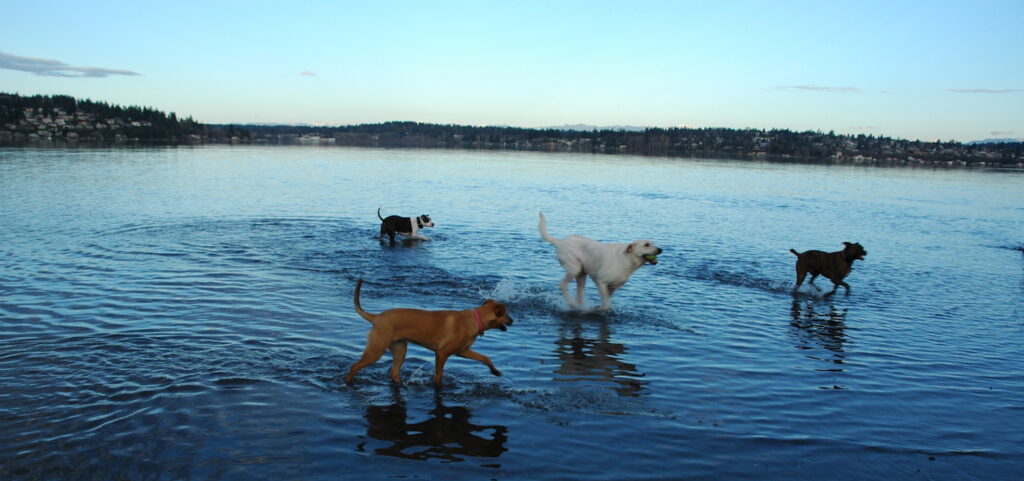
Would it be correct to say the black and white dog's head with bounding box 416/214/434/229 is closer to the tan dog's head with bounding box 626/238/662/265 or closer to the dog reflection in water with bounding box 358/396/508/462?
the tan dog's head with bounding box 626/238/662/265

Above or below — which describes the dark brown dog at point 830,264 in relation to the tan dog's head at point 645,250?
below

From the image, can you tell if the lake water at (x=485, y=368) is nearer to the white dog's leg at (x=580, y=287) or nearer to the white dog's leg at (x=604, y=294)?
the white dog's leg at (x=604, y=294)

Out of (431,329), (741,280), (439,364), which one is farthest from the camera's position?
(741,280)

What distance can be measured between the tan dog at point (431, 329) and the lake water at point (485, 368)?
1.65ft

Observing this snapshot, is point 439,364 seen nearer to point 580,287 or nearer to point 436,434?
point 436,434

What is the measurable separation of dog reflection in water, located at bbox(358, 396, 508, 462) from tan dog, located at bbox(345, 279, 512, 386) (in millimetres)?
647

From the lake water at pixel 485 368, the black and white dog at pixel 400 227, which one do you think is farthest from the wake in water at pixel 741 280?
the black and white dog at pixel 400 227

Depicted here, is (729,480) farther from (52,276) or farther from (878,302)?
(52,276)

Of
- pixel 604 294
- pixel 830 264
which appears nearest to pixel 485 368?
pixel 604 294

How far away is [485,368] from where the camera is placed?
9055 millimetres

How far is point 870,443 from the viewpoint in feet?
23.2

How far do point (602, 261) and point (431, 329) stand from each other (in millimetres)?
5472

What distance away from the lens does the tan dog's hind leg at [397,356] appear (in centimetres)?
803

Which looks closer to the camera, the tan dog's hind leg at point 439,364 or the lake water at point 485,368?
the lake water at point 485,368
